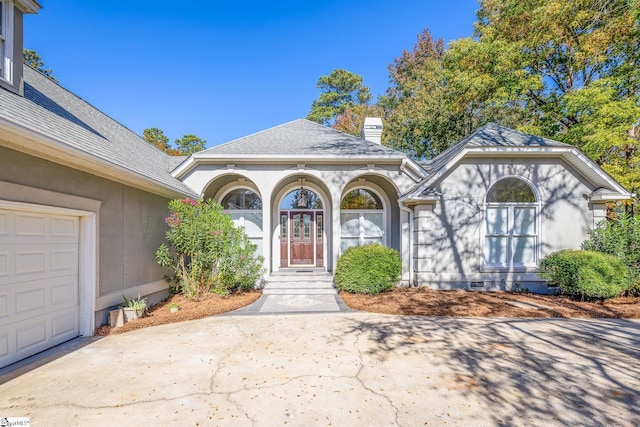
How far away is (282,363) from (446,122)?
1868cm

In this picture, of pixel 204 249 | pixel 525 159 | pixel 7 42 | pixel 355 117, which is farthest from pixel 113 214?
pixel 355 117

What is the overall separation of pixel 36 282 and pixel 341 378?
4.81m

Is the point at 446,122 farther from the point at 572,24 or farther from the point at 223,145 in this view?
the point at 223,145

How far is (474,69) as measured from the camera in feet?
48.0

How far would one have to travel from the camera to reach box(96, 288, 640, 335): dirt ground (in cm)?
642

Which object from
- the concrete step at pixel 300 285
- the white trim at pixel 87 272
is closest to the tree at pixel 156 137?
the concrete step at pixel 300 285

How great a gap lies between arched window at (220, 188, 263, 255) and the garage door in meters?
5.40

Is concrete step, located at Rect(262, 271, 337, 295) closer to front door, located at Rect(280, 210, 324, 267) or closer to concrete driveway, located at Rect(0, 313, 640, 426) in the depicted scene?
front door, located at Rect(280, 210, 324, 267)

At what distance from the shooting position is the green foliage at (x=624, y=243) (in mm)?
7715

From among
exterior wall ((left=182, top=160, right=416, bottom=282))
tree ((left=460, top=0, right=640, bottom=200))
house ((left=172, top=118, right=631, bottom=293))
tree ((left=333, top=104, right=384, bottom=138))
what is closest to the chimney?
house ((left=172, top=118, right=631, bottom=293))

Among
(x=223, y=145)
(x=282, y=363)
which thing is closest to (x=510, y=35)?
(x=223, y=145)

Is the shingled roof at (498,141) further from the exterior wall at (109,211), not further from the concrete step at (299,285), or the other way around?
the exterior wall at (109,211)

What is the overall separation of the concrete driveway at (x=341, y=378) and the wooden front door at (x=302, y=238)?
5.76 meters

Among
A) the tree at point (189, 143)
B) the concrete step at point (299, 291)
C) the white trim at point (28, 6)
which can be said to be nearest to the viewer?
the white trim at point (28, 6)
